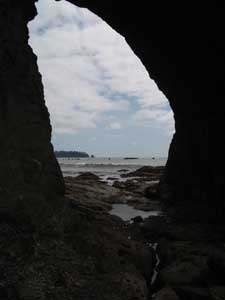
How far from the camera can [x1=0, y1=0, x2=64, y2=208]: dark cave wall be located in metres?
9.50

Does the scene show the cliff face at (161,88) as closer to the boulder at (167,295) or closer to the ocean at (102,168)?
the boulder at (167,295)

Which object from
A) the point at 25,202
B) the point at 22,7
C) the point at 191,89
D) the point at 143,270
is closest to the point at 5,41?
the point at 22,7

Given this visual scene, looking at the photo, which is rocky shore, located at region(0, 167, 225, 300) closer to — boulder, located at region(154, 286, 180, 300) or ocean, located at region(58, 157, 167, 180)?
boulder, located at region(154, 286, 180, 300)

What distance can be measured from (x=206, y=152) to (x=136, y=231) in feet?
22.6

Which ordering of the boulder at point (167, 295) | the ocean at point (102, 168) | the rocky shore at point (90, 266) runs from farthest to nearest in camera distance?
the ocean at point (102, 168) < the boulder at point (167, 295) < the rocky shore at point (90, 266)

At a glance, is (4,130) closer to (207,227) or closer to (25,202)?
(25,202)

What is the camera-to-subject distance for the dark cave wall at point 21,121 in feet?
31.2

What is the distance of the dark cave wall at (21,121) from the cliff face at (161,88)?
0.03m

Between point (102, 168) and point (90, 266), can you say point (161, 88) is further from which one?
point (102, 168)

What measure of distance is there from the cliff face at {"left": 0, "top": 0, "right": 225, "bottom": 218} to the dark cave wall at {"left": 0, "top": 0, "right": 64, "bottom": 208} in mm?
33

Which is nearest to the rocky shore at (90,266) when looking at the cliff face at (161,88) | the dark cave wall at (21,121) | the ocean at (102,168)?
the dark cave wall at (21,121)

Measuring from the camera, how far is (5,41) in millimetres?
11219

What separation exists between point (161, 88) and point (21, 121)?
15.2 metres

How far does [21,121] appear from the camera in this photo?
1076cm
